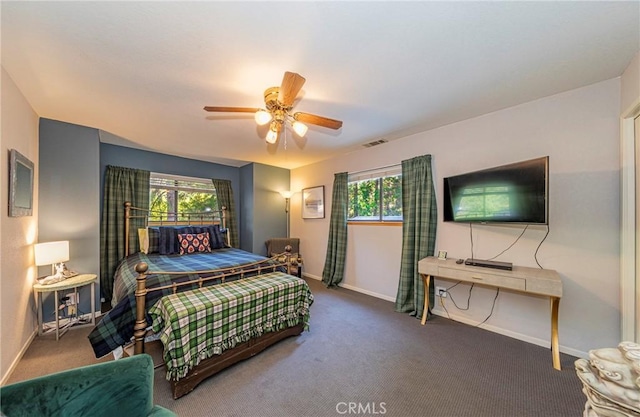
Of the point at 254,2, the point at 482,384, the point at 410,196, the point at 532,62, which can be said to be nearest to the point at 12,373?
the point at 254,2

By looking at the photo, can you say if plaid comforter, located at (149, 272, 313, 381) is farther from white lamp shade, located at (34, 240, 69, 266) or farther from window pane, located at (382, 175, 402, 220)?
window pane, located at (382, 175, 402, 220)

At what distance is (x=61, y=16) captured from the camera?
1351mm

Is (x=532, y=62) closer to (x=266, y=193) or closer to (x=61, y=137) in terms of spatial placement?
(x=266, y=193)

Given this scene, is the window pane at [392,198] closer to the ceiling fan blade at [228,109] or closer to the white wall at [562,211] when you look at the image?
the white wall at [562,211]

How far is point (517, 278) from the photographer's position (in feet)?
6.88

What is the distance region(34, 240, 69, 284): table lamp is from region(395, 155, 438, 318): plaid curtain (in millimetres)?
3975

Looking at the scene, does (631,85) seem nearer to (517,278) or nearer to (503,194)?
(503,194)

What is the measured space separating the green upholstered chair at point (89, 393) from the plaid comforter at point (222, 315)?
0.65 m

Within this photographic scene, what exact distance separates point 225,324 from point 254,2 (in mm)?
2201

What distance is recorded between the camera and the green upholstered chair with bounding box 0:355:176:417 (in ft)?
2.70

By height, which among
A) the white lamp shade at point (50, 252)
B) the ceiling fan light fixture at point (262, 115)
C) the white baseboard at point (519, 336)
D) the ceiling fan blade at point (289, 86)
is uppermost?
the ceiling fan blade at point (289, 86)

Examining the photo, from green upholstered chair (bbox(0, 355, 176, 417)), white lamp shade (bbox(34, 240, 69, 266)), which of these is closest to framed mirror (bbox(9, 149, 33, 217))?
white lamp shade (bbox(34, 240, 69, 266))

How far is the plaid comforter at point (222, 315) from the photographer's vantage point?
5.43 ft

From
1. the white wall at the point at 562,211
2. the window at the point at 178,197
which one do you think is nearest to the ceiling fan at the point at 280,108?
the white wall at the point at 562,211
